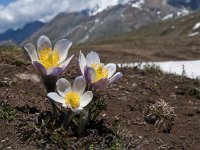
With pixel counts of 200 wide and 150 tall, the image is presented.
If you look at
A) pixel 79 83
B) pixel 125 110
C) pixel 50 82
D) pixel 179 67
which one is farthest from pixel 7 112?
pixel 179 67

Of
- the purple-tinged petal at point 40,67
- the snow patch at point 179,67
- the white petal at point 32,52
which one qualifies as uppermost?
the white petal at point 32,52

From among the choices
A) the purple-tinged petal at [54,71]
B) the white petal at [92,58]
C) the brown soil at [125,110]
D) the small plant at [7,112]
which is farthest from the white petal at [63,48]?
the small plant at [7,112]

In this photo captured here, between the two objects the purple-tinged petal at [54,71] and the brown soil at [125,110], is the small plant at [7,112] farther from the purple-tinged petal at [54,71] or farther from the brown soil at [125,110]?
the purple-tinged petal at [54,71]

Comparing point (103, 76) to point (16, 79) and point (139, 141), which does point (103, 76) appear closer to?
point (139, 141)

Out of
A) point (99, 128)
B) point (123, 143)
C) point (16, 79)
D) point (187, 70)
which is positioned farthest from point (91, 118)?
point (187, 70)

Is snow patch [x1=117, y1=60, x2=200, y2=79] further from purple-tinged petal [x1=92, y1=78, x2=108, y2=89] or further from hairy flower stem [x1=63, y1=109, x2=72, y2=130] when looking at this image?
hairy flower stem [x1=63, y1=109, x2=72, y2=130]

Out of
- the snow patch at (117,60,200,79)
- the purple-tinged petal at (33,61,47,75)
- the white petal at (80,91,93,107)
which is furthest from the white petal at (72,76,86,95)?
the snow patch at (117,60,200,79)
